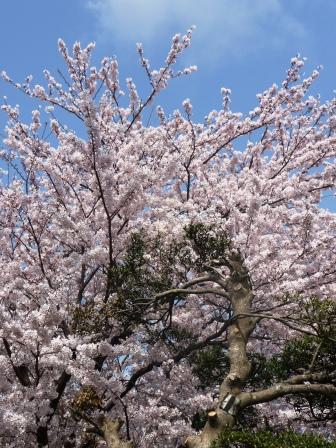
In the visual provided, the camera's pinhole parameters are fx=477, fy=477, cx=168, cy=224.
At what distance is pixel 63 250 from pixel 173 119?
5.77 meters

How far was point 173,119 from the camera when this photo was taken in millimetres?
15078

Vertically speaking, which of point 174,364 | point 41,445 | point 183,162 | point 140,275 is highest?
point 183,162

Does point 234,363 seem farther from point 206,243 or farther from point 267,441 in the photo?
point 206,243

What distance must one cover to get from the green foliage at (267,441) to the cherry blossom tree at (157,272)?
51 cm

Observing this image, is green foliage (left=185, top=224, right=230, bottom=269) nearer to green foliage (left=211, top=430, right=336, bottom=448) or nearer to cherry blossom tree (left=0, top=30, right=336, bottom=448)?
cherry blossom tree (left=0, top=30, right=336, bottom=448)

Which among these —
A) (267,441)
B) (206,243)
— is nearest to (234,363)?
(267,441)

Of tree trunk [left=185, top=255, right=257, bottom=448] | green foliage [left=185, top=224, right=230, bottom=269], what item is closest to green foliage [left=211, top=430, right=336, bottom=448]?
tree trunk [left=185, top=255, right=257, bottom=448]

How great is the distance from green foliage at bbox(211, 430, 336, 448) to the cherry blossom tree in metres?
0.51

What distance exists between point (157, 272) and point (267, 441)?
4472 millimetres

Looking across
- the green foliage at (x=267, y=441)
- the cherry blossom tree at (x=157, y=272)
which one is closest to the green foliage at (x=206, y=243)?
the cherry blossom tree at (x=157, y=272)

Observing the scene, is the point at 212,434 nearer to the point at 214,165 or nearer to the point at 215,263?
the point at 215,263

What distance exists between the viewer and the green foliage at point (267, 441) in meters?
5.64

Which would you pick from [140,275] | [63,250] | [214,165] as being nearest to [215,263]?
[140,275]

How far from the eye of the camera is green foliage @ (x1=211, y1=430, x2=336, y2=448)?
5637mm
